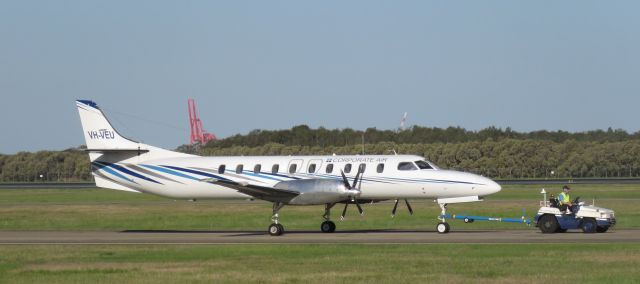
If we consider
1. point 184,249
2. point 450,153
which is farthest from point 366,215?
point 450,153

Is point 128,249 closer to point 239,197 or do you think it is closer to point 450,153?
point 239,197

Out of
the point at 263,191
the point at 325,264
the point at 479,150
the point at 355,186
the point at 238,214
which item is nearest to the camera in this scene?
the point at 325,264

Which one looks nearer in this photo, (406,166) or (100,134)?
(406,166)

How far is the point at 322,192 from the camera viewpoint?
35094 millimetres

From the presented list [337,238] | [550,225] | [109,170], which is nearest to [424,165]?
[337,238]

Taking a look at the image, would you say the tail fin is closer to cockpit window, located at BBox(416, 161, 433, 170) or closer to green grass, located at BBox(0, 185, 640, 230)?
green grass, located at BBox(0, 185, 640, 230)

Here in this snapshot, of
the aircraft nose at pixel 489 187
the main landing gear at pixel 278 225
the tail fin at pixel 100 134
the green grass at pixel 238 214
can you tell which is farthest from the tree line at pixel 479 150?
the aircraft nose at pixel 489 187

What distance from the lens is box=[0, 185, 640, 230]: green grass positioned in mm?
45188

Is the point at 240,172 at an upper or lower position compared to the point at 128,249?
upper

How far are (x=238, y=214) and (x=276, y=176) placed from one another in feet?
50.3

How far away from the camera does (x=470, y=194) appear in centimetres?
3494

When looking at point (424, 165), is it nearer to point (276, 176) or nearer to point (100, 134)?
point (276, 176)

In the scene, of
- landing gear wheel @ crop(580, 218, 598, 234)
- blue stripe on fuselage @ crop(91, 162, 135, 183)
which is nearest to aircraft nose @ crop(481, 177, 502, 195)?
landing gear wheel @ crop(580, 218, 598, 234)

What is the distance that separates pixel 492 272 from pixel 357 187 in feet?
45.1
